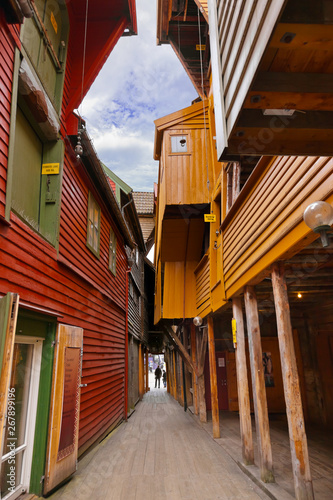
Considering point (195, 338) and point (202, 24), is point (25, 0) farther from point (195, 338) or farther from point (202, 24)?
point (195, 338)

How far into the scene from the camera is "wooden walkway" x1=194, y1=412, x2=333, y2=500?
164 inches

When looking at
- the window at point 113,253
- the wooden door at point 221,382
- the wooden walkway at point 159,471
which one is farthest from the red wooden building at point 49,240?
the wooden door at point 221,382

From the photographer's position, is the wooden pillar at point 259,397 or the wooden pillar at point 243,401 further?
the wooden pillar at point 243,401

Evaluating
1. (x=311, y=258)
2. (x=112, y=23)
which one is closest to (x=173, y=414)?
(x=311, y=258)

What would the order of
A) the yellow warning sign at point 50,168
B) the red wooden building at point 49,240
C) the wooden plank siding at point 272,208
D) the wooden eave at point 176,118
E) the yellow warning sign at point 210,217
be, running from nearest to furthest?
the wooden plank siding at point 272,208
the red wooden building at point 49,240
the yellow warning sign at point 50,168
the yellow warning sign at point 210,217
the wooden eave at point 176,118

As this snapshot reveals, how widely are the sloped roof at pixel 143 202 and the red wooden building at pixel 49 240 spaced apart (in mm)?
13478

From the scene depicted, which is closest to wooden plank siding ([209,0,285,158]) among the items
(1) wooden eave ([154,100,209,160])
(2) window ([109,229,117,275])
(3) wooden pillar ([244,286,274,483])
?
(3) wooden pillar ([244,286,274,483])

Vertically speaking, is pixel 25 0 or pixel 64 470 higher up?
pixel 25 0

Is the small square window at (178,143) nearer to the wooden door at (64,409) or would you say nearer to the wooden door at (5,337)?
the wooden door at (64,409)

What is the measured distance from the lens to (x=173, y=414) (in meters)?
11.9

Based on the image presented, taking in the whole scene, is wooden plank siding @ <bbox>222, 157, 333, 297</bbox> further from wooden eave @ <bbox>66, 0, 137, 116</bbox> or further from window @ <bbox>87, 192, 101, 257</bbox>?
wooden eave @ <bbox>66, 0, 137, 116</bbox>

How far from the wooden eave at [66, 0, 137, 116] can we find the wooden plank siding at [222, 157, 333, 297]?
3.60m

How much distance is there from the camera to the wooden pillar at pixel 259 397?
4.37 metres

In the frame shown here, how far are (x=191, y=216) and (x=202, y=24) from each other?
6314mm
